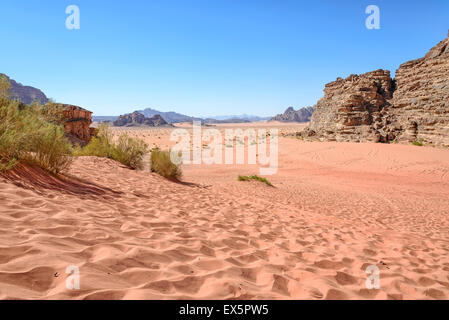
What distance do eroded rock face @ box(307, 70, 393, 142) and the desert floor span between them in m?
20.2

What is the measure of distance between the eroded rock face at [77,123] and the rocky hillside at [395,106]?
22966 mm

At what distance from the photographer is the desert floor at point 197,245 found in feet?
6.91

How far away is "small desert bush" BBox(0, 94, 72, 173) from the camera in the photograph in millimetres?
4387

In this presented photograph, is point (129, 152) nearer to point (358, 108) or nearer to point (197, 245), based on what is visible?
point (197, 245)

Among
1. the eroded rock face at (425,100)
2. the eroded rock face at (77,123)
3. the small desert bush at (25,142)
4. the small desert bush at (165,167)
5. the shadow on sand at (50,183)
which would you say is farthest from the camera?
the eroded rock face at (425,100)

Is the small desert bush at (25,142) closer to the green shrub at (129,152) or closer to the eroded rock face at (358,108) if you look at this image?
the green shrub at (129,152)

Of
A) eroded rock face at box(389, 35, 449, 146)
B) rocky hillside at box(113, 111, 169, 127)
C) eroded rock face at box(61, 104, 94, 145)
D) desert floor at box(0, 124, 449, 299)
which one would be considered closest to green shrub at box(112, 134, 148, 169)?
desert floor at box(0, 124, 449, 299)

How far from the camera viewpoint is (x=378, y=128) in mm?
24891

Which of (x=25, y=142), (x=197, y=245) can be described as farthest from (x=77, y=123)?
(x=197, y=245)
